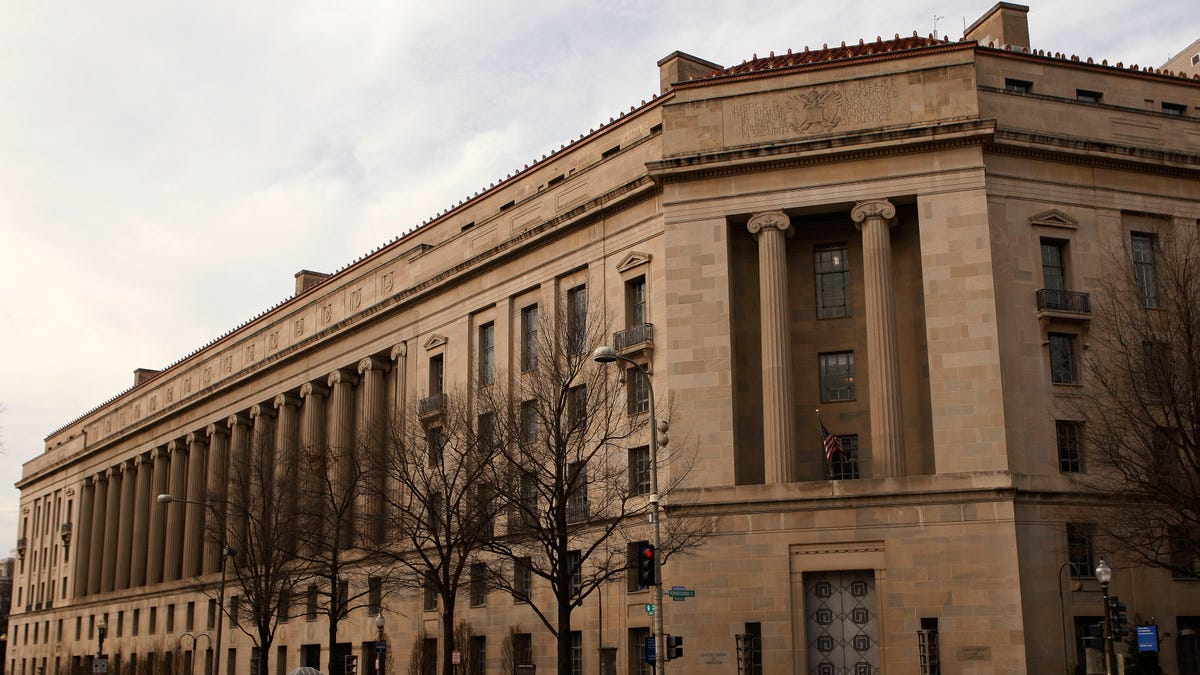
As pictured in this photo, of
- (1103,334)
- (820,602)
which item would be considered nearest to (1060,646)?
(820,602)

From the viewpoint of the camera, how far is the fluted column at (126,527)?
97.1 m

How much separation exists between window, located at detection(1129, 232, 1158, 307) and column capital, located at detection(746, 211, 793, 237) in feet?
39.3

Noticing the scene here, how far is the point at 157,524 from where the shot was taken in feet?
301

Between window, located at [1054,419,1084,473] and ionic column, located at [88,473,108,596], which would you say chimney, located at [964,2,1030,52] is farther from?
ionic column, located at [88,473,108,596]

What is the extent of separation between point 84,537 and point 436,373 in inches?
2329

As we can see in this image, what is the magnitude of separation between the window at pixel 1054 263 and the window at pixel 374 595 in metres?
30.3

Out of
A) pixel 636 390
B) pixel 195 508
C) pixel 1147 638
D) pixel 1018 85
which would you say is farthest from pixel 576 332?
pixel 195 508

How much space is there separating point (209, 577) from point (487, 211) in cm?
3606

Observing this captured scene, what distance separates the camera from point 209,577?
81500 mm

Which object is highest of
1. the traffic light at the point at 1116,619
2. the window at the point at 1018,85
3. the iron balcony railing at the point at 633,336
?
the window at the point at 1018,85

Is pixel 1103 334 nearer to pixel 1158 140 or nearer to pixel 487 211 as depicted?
pixel 1158 140

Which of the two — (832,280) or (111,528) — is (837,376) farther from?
(111,528)

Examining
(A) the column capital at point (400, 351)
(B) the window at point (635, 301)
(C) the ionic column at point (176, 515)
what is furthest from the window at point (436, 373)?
(C) the ionic column at point (176, 515)

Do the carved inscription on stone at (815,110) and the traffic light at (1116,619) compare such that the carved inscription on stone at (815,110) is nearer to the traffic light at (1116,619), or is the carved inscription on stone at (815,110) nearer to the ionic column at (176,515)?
the traffic light at (1116,619)
